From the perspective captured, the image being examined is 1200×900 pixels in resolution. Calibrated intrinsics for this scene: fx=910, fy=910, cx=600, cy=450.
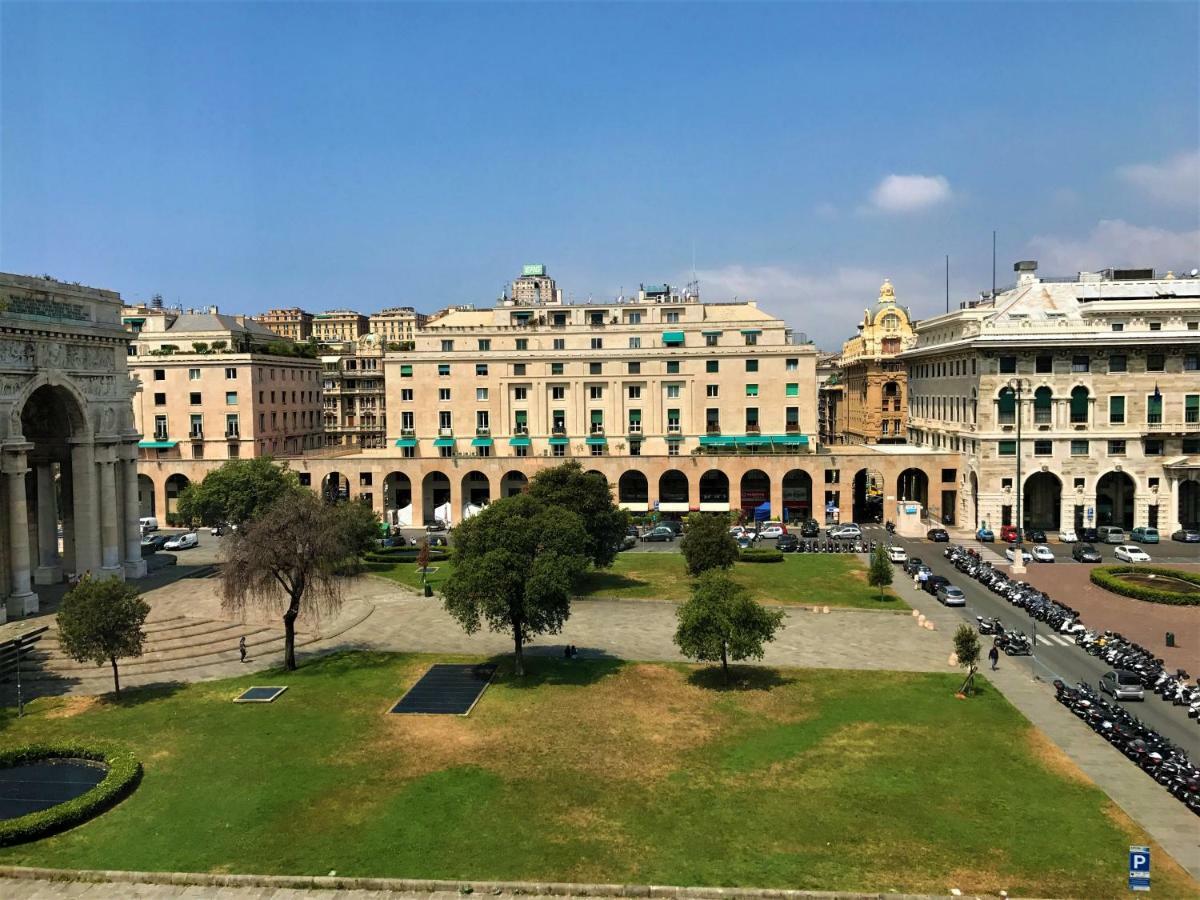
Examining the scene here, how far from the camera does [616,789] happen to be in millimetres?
31844

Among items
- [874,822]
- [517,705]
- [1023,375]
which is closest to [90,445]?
[517,705]

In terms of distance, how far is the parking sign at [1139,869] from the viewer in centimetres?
2359

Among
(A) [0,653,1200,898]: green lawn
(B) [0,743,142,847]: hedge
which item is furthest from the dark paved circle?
(A) [0,653,1200,898]: green lawn

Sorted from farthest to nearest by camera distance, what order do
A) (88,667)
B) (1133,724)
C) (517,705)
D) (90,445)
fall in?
(90,445) < (88,667) < (517,705) < (1133,724)

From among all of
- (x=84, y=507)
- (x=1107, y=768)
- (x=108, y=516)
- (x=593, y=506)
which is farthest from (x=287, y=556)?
(x=1107, y=768)

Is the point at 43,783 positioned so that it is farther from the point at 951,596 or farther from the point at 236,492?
the point at 951,596

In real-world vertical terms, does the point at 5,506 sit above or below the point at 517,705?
above

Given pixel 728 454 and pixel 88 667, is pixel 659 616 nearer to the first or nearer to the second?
pixel 88 667

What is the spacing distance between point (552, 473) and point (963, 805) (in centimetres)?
4086

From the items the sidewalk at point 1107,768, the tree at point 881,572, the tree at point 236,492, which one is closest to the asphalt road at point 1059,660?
the sidewalk at point 1107,768

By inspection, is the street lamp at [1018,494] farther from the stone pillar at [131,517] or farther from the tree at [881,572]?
the stone pillar at [131,517]

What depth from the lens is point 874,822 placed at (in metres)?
29.3

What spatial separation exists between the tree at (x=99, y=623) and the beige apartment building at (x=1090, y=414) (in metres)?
71.2

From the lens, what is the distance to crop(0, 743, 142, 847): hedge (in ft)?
95.3
